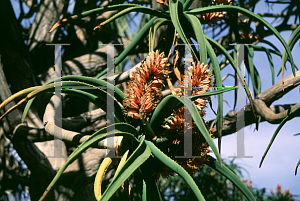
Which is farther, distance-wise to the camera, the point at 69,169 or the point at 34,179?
the point at 34,179

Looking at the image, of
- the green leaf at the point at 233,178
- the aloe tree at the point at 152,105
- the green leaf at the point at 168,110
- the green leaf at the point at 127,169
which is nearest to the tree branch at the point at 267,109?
the aloe tree at the point at 152,105

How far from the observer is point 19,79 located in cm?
200

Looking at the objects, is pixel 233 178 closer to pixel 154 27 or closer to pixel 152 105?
pixel 152 105

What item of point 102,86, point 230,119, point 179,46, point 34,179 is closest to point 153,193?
point 102,86

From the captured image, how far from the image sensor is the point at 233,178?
31.8 inches

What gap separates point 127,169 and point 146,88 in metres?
0.22

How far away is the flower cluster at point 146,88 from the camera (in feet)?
2.42

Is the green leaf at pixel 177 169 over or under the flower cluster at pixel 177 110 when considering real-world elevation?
under

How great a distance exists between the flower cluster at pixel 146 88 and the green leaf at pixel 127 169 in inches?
4.1

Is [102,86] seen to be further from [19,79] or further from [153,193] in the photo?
[19,79]

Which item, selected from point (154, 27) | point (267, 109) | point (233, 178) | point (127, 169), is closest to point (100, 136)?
point (127, 169)

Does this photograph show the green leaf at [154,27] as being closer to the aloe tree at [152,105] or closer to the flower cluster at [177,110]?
the aloe tree at [152,105]

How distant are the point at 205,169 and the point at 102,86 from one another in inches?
99.1

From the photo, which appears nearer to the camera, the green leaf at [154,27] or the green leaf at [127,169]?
the green leaf at [127,169]
